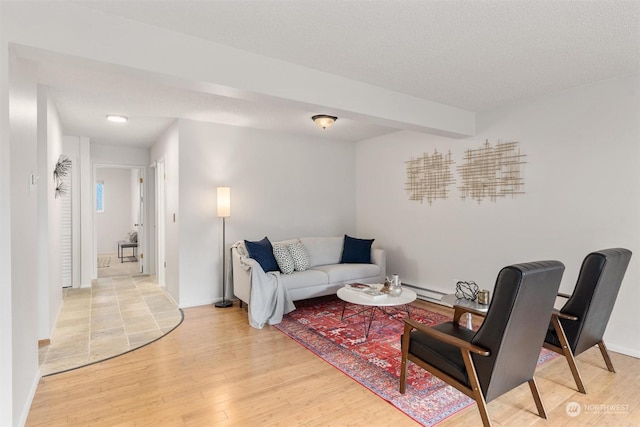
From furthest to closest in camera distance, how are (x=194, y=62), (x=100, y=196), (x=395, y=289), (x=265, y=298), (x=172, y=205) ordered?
(x=100, y=196) → (x=172, y=205) → (x=265, y=298) → (x=395, y=289) → (x=194, y=62)

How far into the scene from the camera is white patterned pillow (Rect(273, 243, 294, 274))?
4273mm

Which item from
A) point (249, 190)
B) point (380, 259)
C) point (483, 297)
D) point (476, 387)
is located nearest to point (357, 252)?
point (380, 259)

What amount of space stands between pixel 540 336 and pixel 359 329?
1.89 m

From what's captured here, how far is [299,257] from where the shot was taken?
14.7 feet

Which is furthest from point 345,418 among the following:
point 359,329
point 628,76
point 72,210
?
point 72,210

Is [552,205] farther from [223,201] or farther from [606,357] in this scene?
[223,201]

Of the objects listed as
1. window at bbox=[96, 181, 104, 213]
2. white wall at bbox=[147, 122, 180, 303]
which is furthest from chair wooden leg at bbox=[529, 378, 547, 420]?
window at bbox=[96, 181, 104, 213]

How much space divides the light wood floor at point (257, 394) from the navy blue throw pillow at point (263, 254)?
3.93ft

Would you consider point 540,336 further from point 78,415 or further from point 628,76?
point 78,415

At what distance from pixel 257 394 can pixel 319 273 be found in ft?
6.83

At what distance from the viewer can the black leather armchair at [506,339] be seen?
1736 millimetres

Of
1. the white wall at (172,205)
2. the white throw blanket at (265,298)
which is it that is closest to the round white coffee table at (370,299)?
the white throw blanket at (265,298)

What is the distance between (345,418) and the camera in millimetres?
2094

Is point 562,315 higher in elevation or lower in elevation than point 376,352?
higher
